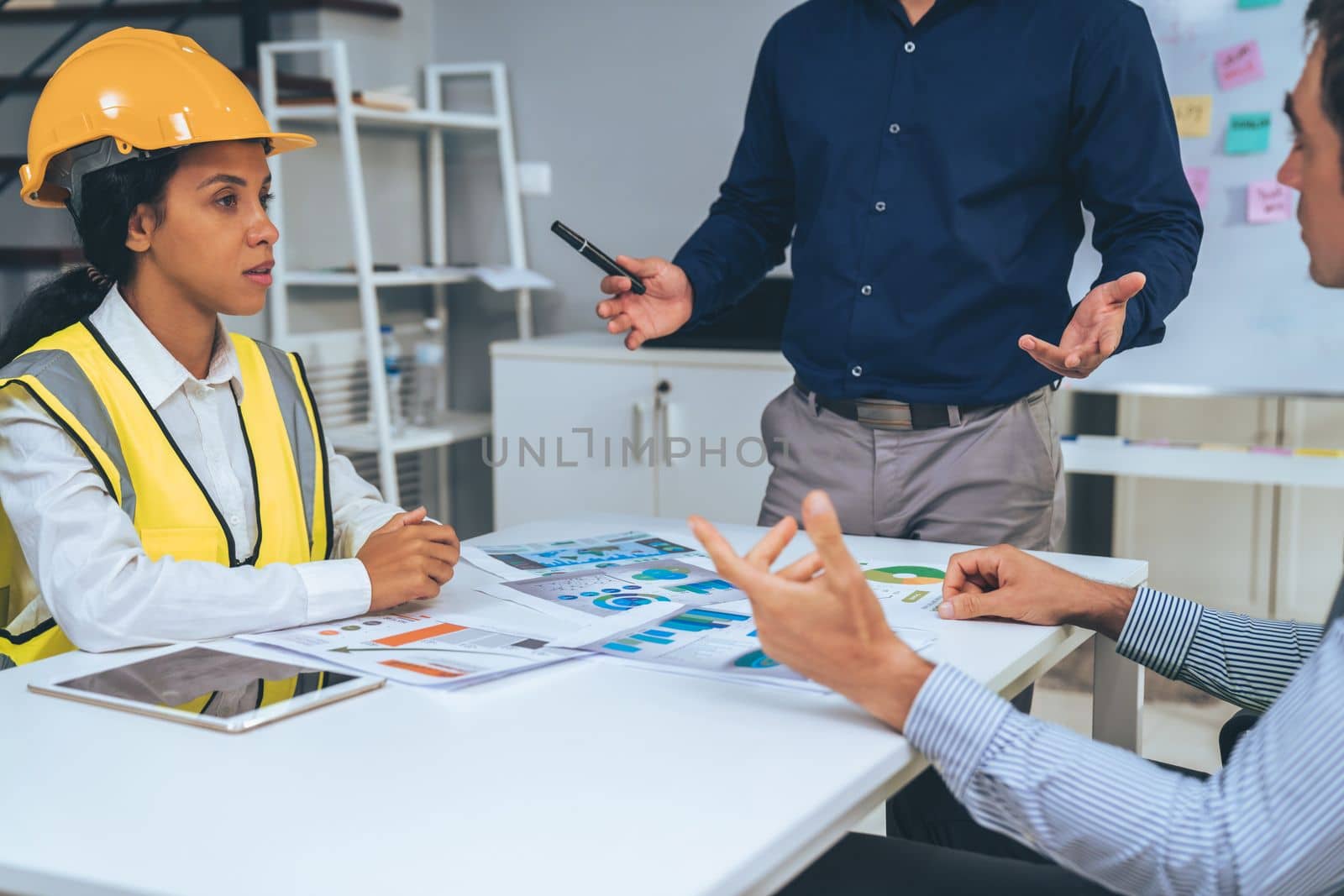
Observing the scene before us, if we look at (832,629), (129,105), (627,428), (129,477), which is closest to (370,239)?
(627,428)

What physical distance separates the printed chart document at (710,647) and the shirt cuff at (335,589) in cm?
23

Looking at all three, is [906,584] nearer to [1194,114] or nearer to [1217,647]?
[1217,647]

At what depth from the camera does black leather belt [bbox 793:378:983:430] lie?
1.74 meters

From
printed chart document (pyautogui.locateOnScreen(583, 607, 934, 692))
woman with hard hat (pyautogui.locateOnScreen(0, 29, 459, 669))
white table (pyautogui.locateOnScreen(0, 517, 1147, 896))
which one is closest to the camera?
white table (pyautogui.locateOnScreen(0, 517, 1147, 896))

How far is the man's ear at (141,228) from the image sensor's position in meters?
1.40

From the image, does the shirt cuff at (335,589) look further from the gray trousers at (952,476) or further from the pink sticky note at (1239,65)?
the pink sticky note at (1239,65)

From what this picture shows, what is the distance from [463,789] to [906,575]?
692 mm

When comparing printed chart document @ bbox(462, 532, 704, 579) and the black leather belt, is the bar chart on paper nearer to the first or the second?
printed chart document @ bbox(462, 532, 704, 579)

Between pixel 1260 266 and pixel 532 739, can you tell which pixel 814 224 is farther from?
pixel 1260 266

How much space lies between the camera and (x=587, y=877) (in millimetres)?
708

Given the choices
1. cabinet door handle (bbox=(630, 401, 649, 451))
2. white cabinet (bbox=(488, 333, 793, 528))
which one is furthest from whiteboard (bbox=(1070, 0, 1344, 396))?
cabinet door handle (bbox=(630, 401, 649, 451))

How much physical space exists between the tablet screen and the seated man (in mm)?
340

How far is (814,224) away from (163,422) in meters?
0.92

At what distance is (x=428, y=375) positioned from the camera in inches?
144
